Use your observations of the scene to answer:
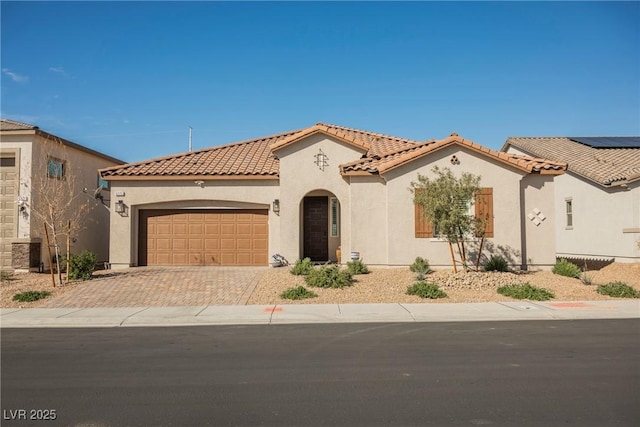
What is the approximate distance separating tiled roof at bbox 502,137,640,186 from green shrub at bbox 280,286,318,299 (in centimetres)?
1391

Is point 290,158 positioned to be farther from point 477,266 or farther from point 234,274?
point 477,266

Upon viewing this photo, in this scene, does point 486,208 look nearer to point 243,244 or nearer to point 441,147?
point 441,147

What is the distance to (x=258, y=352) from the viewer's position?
7.96 meters

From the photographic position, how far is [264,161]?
65.3ft

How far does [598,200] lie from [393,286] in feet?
39.0

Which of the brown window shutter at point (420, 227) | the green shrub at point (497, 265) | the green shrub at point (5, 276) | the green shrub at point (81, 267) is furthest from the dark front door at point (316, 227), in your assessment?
the green shrub at point (5, 276)

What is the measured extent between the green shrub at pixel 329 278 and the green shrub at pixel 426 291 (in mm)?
1914

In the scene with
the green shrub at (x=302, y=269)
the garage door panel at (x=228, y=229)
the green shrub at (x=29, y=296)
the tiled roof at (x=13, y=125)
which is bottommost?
the green shrub at (x=29, y=296)

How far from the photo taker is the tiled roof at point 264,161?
55.8 feet

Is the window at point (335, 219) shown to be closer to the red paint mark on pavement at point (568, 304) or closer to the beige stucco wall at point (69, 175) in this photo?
the red paint mark on pavement at point (568, 304)

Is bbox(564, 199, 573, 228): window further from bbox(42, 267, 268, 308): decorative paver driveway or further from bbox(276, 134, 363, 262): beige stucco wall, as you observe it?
bbox(42, 267, 268, 308): decorative paver driveway

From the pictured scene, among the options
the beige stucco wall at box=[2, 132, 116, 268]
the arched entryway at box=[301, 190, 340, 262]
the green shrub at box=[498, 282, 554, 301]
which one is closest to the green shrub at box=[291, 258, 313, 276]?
the arched entryway at box=[301, 190, 340, 262]

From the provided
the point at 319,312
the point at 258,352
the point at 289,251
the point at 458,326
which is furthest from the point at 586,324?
the point at 289,251

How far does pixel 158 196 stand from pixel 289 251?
567 centimetres
